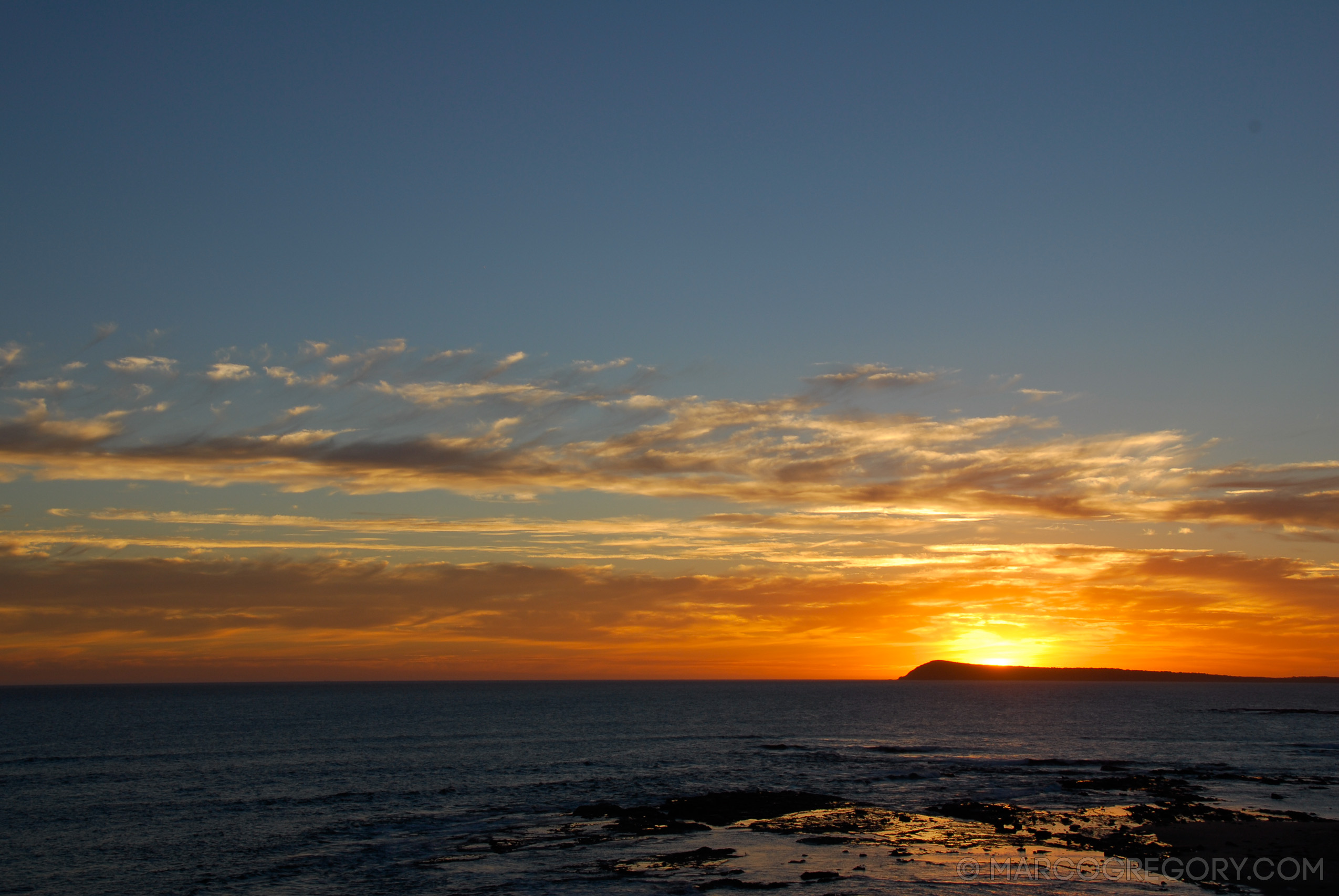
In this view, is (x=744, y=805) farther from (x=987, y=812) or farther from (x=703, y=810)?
(x=987, y=812)

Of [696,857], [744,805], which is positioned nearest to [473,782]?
[744,805]

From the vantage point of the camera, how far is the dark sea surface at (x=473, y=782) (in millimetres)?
41906

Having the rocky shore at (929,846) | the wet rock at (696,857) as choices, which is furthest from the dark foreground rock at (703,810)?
the wet rock at (696,857)

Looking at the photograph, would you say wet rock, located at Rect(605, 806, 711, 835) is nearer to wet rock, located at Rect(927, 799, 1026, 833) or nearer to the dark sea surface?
the dark sea surface

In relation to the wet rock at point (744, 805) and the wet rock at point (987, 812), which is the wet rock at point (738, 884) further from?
the wet rock at point (987, 812)

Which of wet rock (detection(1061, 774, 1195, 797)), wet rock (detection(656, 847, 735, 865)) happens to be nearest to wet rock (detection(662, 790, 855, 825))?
wet rock (detection(656, 847, 735, 865))

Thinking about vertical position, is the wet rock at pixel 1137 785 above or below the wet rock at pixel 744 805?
above

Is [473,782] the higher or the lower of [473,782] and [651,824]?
the lower

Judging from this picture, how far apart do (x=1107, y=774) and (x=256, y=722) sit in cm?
12067

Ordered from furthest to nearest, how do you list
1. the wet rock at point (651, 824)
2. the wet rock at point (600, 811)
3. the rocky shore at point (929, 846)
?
1. the wet rock at point (600, 811)
2. the wet rock at point (651, 824)
3. the rocky shore at point (929, 846)

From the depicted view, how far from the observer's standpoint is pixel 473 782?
233 ft

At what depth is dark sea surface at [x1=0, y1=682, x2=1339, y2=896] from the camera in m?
41.9

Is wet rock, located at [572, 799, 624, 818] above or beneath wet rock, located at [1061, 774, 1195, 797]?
beneath

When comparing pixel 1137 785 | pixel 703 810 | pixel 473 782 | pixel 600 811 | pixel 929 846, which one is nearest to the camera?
pixel 929 846
